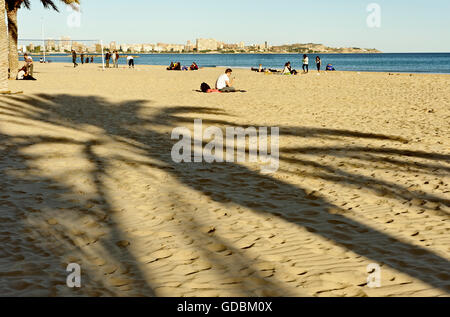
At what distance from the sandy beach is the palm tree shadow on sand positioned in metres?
0.02

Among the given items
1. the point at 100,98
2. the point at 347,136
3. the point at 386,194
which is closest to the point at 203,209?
the point at 386,194

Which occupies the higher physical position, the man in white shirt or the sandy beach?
the man in white shirt

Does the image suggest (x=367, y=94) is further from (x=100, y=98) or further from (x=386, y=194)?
(x=386, y=194)

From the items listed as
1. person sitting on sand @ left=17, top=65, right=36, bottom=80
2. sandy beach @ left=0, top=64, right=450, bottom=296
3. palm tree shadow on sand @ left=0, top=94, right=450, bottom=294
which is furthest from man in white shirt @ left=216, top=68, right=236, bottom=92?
person sitting on sand @ left=17, top=65, right=36, bottom=80

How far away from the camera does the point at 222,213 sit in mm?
5855

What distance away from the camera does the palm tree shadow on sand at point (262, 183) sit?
15.1ft

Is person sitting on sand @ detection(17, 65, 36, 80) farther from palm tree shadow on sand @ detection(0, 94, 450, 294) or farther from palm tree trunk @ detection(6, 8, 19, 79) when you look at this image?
palm tree shadow on sand @ detection(0, 94, 450, 294)

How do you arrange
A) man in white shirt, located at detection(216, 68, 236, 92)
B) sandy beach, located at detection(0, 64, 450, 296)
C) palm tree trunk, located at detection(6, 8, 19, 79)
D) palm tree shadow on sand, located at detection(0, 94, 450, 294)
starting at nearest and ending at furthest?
sandy beach, located at detection(0, 64, 450, 296), palm tree shadow on sand, located at detection(0, 94, 450, 294), man in white shirt, located at detection(216, 68, 236, 92), palm tree trunk, located at detection(6, 8, 19, 79)

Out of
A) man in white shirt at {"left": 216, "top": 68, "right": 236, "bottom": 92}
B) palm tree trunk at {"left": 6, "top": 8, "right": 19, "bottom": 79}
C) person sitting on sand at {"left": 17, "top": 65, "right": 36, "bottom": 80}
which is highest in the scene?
palm tree trunk at {"left": 6, "top": 8, "right": 19, "bottom": 79}

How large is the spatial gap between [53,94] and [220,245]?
16139mm

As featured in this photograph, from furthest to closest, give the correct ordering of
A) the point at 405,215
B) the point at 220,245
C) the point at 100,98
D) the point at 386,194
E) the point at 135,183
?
the point at 100,98, the point at 135,183, the point at 386,194, the point at 405,215, the point at 220,245

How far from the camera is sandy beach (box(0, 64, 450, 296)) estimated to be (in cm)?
406

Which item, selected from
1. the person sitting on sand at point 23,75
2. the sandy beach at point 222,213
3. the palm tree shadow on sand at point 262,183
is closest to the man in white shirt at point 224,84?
the palm tree shadow on sand at point 262,183

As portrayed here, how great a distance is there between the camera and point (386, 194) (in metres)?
6.72
